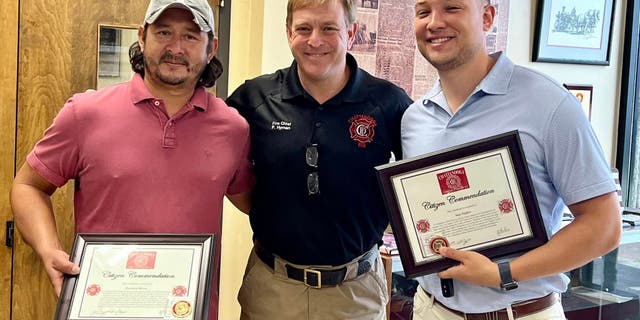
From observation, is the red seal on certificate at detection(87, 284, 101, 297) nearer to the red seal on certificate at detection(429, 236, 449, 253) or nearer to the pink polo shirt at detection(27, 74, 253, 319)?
the pink polo shirt at detection(27, 74, 253, 319)

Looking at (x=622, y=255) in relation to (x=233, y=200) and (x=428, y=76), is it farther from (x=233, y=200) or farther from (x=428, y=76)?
(x=233, y=200)

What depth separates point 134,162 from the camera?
5.65 feet

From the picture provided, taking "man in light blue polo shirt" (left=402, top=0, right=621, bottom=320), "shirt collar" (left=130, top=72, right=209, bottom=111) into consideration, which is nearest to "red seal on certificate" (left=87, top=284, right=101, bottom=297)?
"shirt collar" (left=130, top=72, right=209, bottom=111)

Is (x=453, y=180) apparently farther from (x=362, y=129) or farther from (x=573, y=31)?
(x=573, y=31)

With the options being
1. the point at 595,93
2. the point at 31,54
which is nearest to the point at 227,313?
the point at 31,54

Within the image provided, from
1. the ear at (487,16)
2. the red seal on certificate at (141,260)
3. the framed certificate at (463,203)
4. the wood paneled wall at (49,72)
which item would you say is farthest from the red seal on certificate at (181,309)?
the wood paneled wall at (49,72)

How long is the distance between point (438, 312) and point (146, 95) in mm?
978

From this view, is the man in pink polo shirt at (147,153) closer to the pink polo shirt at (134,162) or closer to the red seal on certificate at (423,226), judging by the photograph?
the pink polo shirt at (134,162)

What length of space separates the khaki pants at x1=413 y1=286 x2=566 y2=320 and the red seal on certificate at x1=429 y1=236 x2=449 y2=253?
0.70 feet

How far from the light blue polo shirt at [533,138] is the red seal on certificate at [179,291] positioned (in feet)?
2.15

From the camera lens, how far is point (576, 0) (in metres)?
3.56

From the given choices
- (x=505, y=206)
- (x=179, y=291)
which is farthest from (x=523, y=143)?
(x=179, y=291)

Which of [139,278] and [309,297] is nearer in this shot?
[139,278]

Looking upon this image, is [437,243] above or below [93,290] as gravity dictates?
above
